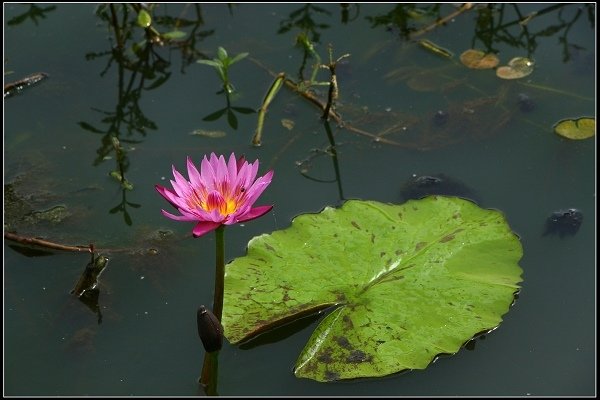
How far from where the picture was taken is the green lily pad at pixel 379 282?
276 centimetres

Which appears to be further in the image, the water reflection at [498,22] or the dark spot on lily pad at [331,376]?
the water reflection at [498,22]

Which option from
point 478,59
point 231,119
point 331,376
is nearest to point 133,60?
point 231,119

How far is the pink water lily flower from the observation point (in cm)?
243

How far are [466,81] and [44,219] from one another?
2.16 m

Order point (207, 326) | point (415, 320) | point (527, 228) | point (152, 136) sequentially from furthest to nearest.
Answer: point (152, 136), point (527, 228), point (415, 320), point (207, 326)

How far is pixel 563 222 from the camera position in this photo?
3.35 meters

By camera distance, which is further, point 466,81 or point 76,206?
point 466,81

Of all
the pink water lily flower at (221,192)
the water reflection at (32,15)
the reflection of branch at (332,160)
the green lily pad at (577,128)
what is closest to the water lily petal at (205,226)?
the pink water lily flower at (221,192)

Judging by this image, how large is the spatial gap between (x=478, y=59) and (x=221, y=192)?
2.20 m

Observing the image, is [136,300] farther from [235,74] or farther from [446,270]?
[235,74]

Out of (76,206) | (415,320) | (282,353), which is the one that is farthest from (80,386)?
(415,320)

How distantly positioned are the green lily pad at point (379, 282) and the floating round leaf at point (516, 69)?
1.13 metres

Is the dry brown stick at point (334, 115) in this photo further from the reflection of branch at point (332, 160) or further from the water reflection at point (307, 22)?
the water reflection at point (307, 22)

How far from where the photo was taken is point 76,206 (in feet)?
11.6
